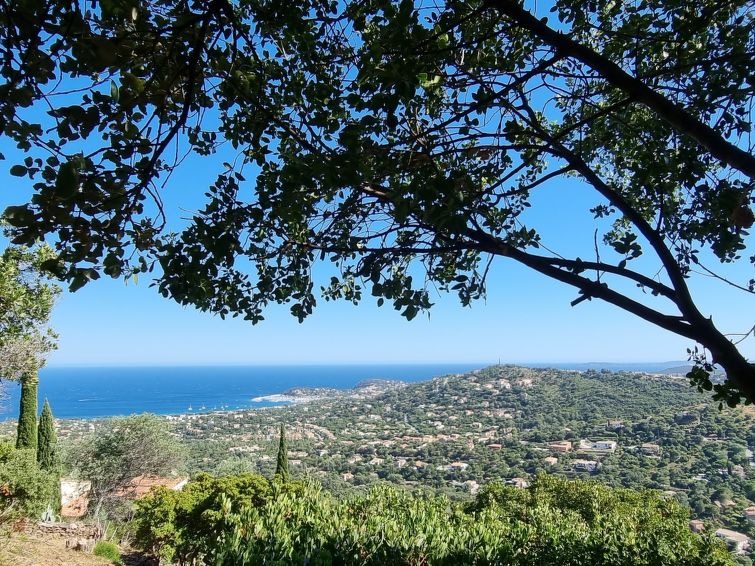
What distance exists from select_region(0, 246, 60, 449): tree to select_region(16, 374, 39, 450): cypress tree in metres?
4.12

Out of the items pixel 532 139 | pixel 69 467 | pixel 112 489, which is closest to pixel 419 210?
pixel 532 139

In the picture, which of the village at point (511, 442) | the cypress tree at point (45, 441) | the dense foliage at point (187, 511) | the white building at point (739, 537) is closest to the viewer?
the dense foliage at point (187, 511)

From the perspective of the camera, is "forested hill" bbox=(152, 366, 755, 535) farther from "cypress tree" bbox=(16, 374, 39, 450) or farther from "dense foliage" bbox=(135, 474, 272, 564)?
"cypress tree" bbox=(16, 374, 39, 450)

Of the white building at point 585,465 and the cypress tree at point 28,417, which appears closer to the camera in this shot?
the cypress tree at point 28,417

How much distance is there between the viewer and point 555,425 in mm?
37844

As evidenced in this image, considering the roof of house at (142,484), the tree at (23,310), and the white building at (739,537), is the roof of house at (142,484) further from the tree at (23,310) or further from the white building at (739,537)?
the white building at (739,537)

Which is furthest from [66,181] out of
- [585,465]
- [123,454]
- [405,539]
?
[585,465]

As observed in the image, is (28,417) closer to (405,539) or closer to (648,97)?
(405,539)

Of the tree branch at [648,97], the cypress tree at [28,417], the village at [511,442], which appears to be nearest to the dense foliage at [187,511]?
the village at [511,442]

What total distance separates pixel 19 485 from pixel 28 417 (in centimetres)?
901

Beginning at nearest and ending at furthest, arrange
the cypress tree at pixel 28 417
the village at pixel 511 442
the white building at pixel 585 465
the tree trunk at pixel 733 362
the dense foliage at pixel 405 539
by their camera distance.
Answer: the tree trunk at pixel 733 362 < the dense foliage at pixel 405 539 < the cypress tree at pixel 28 417 < the village at pixel 511 442 < the white building at pixel 585 465

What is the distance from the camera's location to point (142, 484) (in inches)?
806

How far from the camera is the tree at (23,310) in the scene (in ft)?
26.8

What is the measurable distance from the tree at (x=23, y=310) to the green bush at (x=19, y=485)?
221 centimetres
